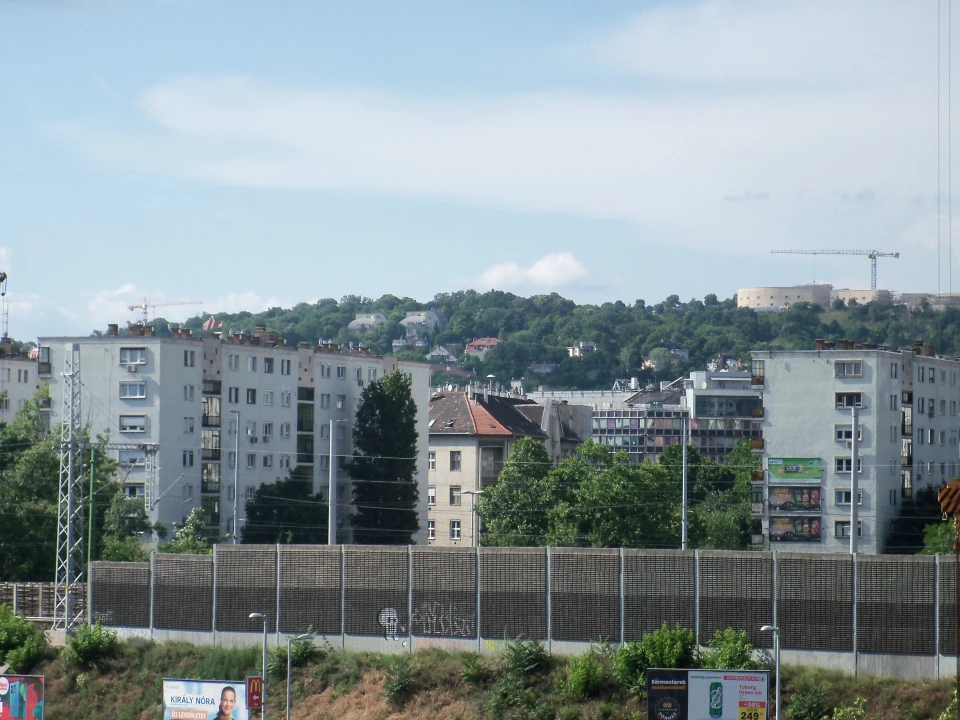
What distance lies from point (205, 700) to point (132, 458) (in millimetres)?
61933

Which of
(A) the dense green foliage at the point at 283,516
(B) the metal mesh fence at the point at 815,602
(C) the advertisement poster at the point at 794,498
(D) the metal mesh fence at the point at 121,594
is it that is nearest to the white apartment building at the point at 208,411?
(A) the dense green foliage at the point at 283,516

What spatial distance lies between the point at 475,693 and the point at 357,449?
70.4m

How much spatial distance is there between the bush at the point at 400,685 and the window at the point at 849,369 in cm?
6218

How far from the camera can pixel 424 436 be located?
13100cm

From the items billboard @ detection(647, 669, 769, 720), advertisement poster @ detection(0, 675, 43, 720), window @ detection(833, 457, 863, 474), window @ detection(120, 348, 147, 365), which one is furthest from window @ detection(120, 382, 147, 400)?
billboard @ detection(647, 669, 769, 720)

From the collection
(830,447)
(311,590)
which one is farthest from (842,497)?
(311,590)

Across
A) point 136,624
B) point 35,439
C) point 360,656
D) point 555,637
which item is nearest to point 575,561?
point 555,637

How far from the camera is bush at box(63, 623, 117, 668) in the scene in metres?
56.6

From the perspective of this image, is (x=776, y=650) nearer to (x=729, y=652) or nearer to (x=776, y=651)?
(x=776, y=651)

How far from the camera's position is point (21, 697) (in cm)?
4822

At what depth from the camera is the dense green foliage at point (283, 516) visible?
10719 centimetres

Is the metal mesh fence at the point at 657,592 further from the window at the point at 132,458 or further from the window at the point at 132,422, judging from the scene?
the window at the point at 132,422

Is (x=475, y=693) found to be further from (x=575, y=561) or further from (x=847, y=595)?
(x=847, y=595)

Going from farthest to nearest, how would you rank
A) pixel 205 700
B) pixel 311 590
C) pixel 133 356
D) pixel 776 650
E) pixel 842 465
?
pixel 133 356
pixel 842 465
pixel 311 590
pixel 776 650
pixel 205 700
